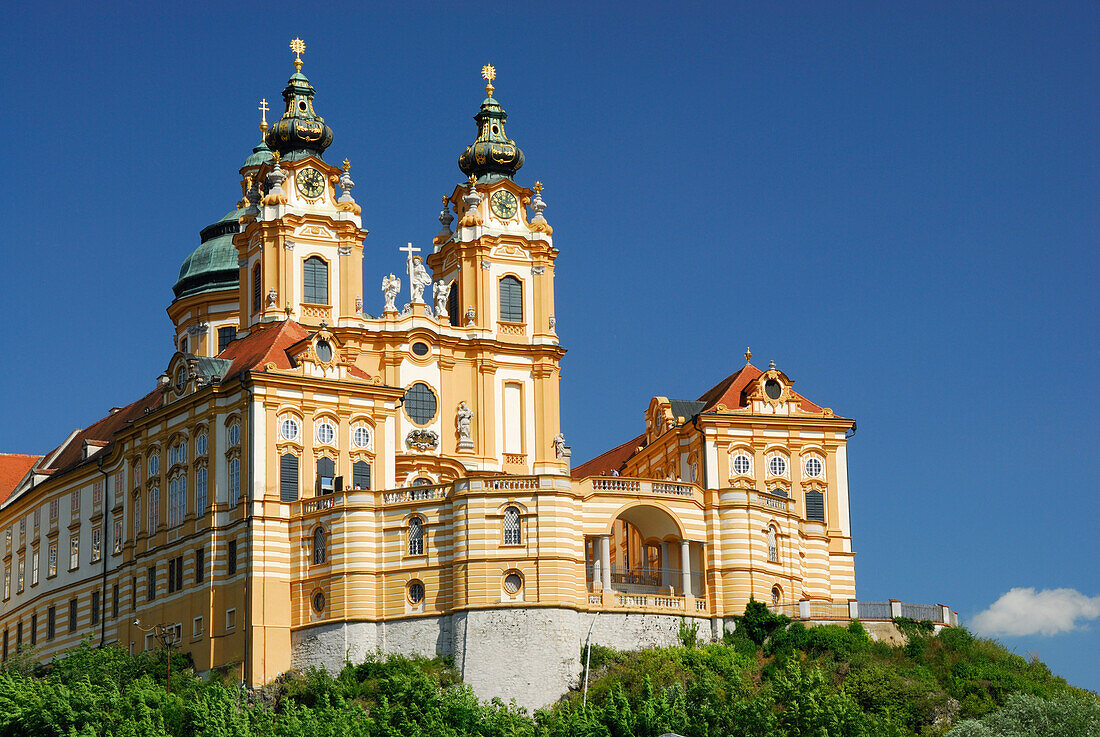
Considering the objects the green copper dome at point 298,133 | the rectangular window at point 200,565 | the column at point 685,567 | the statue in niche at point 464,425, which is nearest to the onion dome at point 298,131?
the green copper dome at point 298,133

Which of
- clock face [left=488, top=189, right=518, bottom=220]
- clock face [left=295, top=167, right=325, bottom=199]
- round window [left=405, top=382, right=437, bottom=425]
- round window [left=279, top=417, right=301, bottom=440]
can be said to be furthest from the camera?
clock face [left=488, top=189, right=518, bottom=220]

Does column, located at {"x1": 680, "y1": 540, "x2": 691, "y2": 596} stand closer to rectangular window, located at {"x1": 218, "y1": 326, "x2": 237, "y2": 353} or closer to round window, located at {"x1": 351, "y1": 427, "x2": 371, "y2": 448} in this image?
round window, located at {"x1": 351, "y1": 427, "x2": 371, "y2": 448}

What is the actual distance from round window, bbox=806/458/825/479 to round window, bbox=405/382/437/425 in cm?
1834

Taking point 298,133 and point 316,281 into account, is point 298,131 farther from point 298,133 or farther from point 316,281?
point 316,281

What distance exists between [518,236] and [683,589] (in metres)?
25.0

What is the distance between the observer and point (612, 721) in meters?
82.4

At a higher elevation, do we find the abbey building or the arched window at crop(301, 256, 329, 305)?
the arched window at crop(301, 256, 329, 305)

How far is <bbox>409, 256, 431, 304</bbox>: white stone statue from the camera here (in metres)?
107

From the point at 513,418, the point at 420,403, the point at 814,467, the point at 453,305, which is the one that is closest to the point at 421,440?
the point at 420,403

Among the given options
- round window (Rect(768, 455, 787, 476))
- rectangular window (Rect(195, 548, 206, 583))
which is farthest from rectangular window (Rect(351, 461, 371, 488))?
round window (Rect(768, 455, 787, 476))

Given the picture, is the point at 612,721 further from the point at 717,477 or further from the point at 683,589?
the point at 717,477

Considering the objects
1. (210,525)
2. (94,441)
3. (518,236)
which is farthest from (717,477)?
(94,441)

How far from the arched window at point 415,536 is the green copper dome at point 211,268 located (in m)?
33.3

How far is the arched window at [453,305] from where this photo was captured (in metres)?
110
